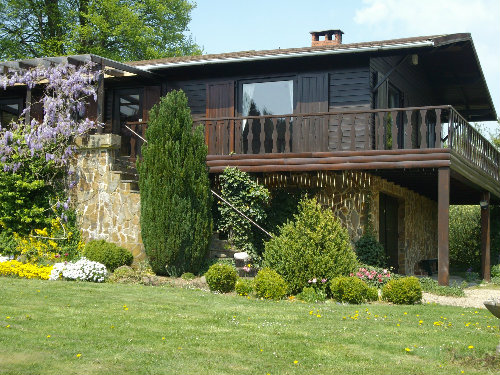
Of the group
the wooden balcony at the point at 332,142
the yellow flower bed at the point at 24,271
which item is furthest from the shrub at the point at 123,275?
the wooden balcony at the point at 332,142

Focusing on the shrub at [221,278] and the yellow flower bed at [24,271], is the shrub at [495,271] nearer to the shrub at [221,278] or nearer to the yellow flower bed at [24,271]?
the shrub at [221,278]

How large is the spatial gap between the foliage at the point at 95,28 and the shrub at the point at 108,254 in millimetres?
15157

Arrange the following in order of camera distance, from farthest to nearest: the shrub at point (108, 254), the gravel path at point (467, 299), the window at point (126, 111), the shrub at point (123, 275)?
1. the window at point (126, 111)
2. the shrub at point (108, 254)
3. the shrub at point (123, 275)
4. the gravel path at point (467, 299)

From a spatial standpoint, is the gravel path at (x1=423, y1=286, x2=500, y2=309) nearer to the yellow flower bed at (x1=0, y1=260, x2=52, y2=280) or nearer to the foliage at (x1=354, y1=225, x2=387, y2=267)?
the foliage at (x1=354, y1=225, x2=387, y2=267)

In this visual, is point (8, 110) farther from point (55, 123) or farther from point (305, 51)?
point (305, 51)

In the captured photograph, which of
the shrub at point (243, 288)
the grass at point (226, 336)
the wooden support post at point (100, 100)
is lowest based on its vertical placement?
the grass at point (226, 336)

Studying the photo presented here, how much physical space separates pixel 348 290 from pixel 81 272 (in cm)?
498

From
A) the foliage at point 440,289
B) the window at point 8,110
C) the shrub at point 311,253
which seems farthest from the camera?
the window at point 8,110

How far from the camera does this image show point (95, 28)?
28.5m

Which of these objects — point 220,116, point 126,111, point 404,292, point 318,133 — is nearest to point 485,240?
point 318,133

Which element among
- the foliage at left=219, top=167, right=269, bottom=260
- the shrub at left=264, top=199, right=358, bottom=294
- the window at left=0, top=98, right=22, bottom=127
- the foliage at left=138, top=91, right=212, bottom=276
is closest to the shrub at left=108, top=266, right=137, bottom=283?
the foliage at left=138, top=91, right=212, bottom=276

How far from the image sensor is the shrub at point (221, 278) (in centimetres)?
1195

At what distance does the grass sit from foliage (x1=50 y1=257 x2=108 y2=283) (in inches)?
64.3

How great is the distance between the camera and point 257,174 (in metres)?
15.7
